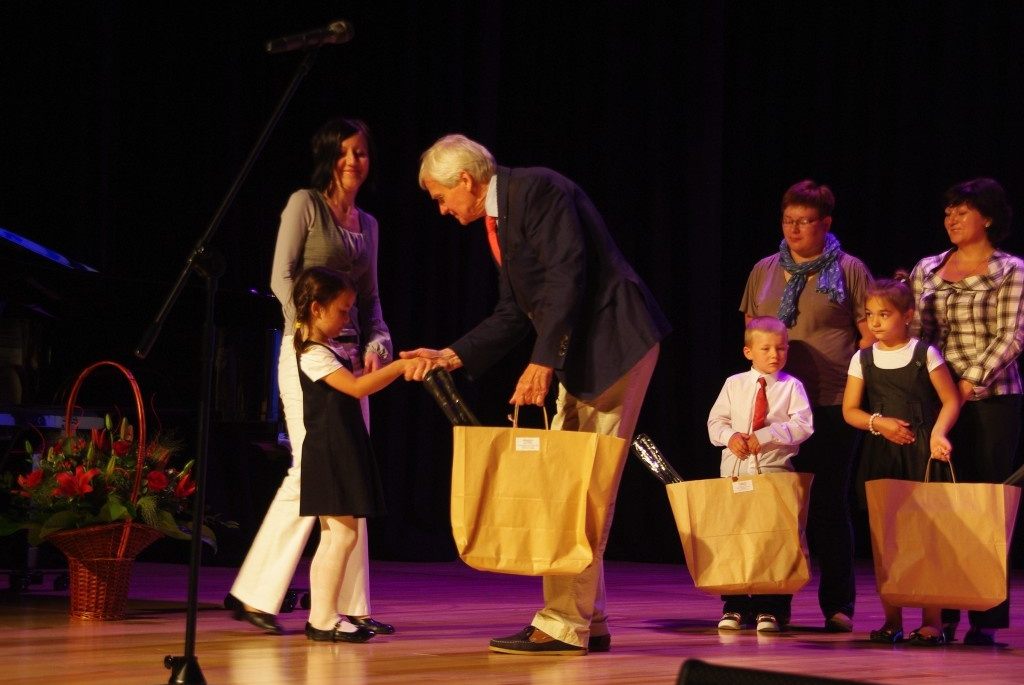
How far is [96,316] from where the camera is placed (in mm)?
5477

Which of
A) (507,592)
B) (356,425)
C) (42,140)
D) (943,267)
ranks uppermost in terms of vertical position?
(42,140)

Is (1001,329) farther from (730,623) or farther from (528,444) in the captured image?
(528,444)

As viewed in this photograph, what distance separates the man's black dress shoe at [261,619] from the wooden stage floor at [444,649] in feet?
0.11

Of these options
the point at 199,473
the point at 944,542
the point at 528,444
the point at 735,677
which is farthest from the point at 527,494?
the point at 735,677

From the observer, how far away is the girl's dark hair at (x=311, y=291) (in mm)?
3834

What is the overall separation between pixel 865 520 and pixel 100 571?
449cm

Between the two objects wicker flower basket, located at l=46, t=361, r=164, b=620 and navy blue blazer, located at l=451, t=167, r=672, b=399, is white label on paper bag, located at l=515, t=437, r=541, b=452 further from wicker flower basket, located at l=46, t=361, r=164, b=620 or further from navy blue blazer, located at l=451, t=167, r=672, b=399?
wicker flower basket, located at l=46, t=361, r=164, b=620

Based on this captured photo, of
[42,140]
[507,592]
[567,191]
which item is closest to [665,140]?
[507,592]

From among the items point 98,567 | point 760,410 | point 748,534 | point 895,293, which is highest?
point 895,293

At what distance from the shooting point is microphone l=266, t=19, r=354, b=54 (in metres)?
3.21

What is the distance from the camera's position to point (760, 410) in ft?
14.1

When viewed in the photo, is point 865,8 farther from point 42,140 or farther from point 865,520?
point 42,140

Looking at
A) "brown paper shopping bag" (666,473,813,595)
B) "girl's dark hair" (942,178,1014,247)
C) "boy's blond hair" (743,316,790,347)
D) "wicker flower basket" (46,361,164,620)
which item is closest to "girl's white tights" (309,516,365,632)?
"wicker flower basket" (46,361,164,620)

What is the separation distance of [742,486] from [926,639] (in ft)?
2.22
